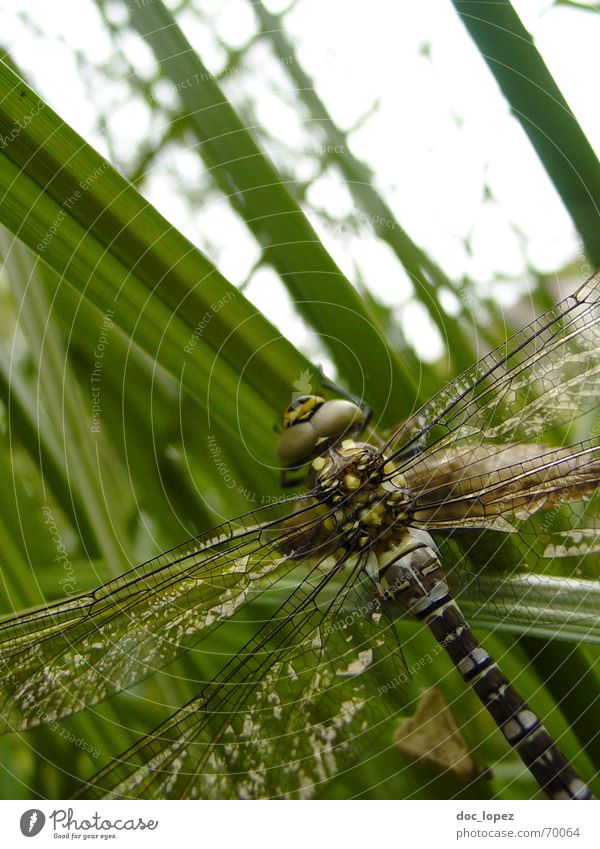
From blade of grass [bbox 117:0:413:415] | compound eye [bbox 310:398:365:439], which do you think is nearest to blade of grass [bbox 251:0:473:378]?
blade of grass [bbox 117:0:413:415]

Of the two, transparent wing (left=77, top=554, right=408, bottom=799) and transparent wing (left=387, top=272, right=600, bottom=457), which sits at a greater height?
transparent wing (left=387, top=272, right=600, bottom=457)

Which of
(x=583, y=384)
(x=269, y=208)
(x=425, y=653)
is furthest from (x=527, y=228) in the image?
(x=425, y=653)

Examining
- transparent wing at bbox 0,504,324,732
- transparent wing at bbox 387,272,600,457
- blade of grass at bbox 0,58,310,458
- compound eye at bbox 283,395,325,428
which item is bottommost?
transparent wing at bbox 0,504,324,732

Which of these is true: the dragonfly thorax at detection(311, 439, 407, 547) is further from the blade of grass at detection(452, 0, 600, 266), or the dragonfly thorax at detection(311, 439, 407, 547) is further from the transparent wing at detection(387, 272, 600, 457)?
the blade of grass at detection(452, 0, 600, 266)

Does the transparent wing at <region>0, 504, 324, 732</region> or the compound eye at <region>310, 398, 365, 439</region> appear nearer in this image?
the transparent wing at <region>0, 504, 324, 732</region>

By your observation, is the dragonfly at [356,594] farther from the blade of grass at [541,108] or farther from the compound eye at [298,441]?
the blade of grass at [541,108]
